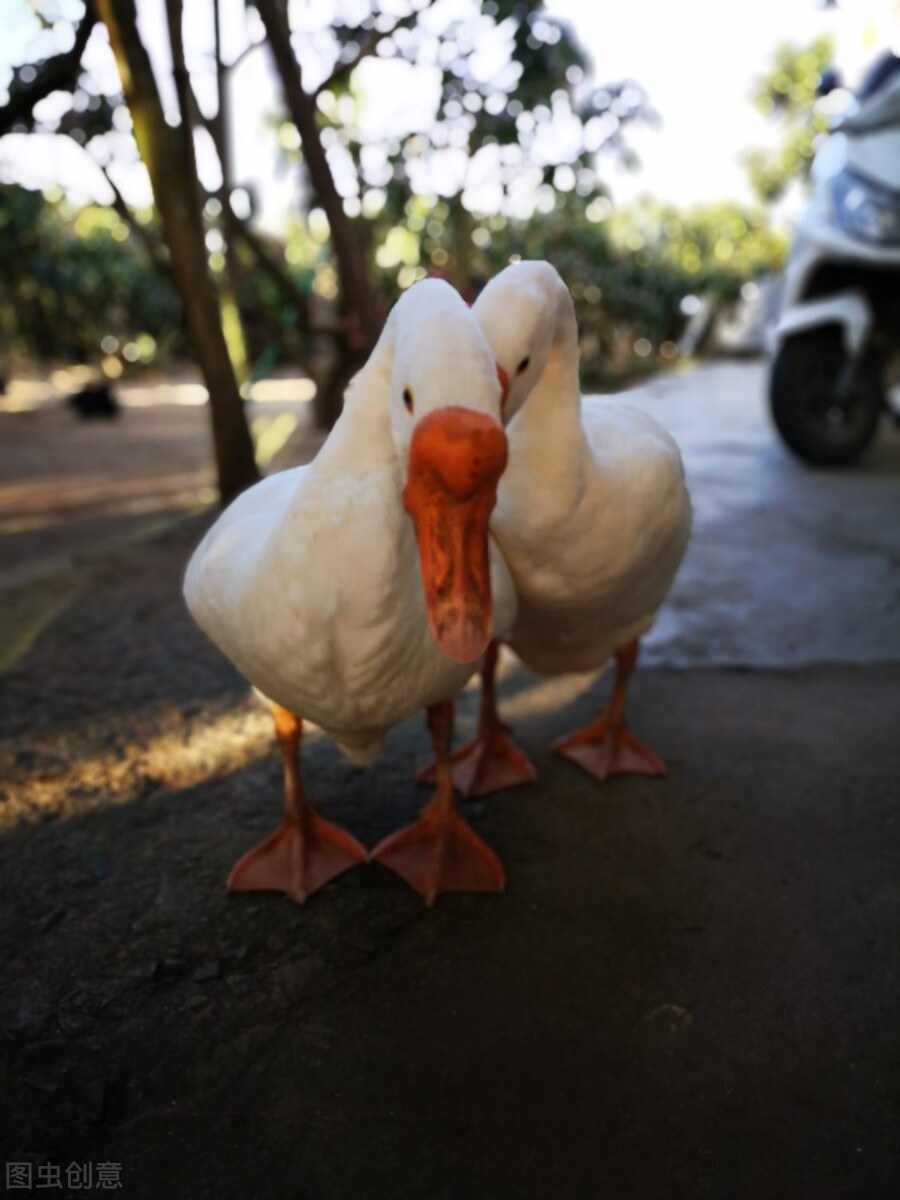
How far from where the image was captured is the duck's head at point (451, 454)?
4.32 ft

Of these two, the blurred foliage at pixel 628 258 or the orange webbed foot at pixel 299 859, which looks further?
the blurred foliage at pixel 628 258

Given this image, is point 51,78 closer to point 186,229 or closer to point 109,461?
point 186,229

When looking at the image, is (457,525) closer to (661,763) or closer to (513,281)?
(513,281)

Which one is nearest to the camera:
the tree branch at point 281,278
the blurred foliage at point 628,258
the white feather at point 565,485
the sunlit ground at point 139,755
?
the white feather at point 565,485

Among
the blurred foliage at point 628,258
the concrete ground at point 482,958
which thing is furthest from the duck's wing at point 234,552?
the blurred foliage at point 628,258

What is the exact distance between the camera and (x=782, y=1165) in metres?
1.28

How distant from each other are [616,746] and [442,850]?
619 millimetres

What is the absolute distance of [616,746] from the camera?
7.66 feet

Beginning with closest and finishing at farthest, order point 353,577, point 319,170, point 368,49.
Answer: point 353,577, point 319,170, point 368,49

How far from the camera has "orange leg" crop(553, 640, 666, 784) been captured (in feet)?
7.55

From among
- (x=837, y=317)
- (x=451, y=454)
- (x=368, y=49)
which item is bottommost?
(x=837, y=317)

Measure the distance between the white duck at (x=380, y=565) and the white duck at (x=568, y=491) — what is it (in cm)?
14

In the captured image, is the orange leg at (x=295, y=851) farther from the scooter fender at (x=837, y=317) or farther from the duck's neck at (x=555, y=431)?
the scooter fender at (x=837, y=317)

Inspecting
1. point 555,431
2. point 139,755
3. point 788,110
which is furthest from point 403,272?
point 788,110
